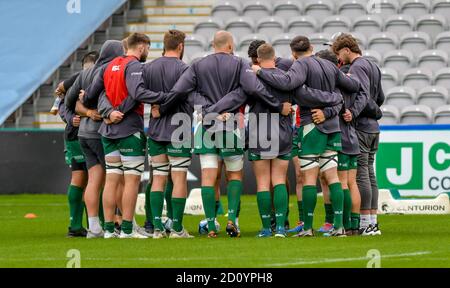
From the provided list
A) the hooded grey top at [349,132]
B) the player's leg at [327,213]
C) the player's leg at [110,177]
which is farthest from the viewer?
the player's leg at [327,213]

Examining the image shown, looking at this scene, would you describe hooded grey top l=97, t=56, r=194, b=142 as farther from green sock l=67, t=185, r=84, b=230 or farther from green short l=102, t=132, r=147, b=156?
green sock l=67, t=185, r=84, b=230

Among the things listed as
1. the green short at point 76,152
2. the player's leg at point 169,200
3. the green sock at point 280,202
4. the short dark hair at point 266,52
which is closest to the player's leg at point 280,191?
the green sock at point 280,202

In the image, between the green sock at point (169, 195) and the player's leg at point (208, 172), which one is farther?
the green sock at point (169, 195)

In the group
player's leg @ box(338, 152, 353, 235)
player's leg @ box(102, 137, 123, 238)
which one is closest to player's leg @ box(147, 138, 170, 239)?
player's leg @ box(102, 137, 123, 238)

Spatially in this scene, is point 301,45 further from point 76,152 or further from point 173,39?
point 76,152

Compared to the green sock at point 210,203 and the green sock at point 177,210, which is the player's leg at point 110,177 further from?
the green sock at point 210,203

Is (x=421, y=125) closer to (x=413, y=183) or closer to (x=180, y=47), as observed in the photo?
(x=413, y=183)

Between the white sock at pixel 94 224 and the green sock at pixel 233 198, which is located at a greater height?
the green sock at pixel 233 198

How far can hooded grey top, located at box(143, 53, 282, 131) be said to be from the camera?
13.2m

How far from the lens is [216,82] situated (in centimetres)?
1335

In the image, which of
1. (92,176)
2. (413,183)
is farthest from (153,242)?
(413,183)

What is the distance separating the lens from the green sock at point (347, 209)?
13.7 metres

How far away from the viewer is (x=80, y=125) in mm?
13961

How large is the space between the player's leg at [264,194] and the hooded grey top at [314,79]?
2.17 feet
